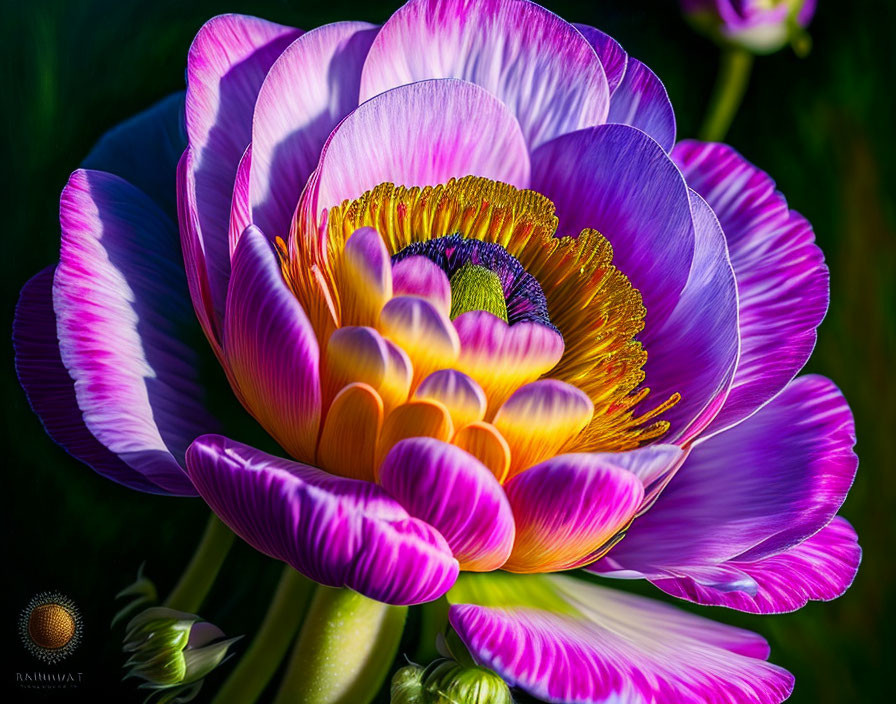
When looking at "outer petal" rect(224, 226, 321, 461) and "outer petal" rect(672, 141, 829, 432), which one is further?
"outer petal" rect(672, 141, 829, 432)

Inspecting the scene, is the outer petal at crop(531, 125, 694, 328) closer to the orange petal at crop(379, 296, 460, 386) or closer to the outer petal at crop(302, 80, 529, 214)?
the outer petal at crop(302, 80, 529, 214)

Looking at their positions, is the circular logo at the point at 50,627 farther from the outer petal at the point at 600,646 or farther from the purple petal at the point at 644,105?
the purple petal at the point at 644,105

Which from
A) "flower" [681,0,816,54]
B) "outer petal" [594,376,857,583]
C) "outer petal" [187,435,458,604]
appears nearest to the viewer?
"outer petal" [187,435,458,604]

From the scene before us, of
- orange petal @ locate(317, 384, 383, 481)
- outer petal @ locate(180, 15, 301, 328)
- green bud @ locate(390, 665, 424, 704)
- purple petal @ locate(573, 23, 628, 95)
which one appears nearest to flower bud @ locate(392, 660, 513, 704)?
green bud @ locate(390, 665, 424, 704)

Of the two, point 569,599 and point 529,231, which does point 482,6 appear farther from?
point 569,599

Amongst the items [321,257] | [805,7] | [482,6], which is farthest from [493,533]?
[805,7]

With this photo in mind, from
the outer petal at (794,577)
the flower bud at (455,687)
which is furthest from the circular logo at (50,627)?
the outer petal at (794,577)

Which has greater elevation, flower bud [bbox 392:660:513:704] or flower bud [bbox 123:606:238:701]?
flower bud [bbox 392:660:513:704]

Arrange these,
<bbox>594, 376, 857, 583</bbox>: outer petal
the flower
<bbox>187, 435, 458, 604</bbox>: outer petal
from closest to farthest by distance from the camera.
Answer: <bbox>187, 435, 458, 604</bbox>: outer petal
<bbox>594, 376, 857, 583</bbox>: outer petal
the flower
